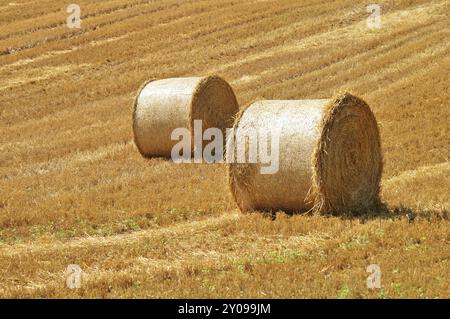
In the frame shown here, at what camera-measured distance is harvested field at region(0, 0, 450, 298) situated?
8.87m

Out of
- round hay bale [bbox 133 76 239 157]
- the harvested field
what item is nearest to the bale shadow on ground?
the harvested field

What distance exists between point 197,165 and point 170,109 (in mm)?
1756

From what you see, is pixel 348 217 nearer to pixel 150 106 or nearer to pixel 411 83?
pixel 150 106

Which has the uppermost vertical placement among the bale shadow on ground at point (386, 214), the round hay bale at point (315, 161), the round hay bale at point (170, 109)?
the round hay bale at point (170, 109)

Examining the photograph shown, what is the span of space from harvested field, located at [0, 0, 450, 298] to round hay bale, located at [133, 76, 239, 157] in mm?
646

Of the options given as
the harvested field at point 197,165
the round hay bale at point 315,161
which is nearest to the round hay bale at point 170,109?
the harvested field at point 197,165

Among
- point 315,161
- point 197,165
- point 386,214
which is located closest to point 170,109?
point 197,165

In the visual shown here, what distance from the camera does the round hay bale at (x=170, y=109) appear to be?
1767 centimetres

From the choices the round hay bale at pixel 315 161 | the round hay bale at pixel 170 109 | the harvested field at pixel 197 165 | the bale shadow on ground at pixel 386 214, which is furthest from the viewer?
the round hay bale at pixel 170 109

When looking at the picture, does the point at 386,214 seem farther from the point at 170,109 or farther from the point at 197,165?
the point at 170,109

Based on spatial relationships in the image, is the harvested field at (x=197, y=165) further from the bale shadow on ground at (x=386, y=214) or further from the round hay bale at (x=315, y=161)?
the round hay bale at (x=315, y=161)

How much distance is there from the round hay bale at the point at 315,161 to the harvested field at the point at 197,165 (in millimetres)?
364

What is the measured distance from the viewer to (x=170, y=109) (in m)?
17.8

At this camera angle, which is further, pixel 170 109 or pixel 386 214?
pixel 170 109
